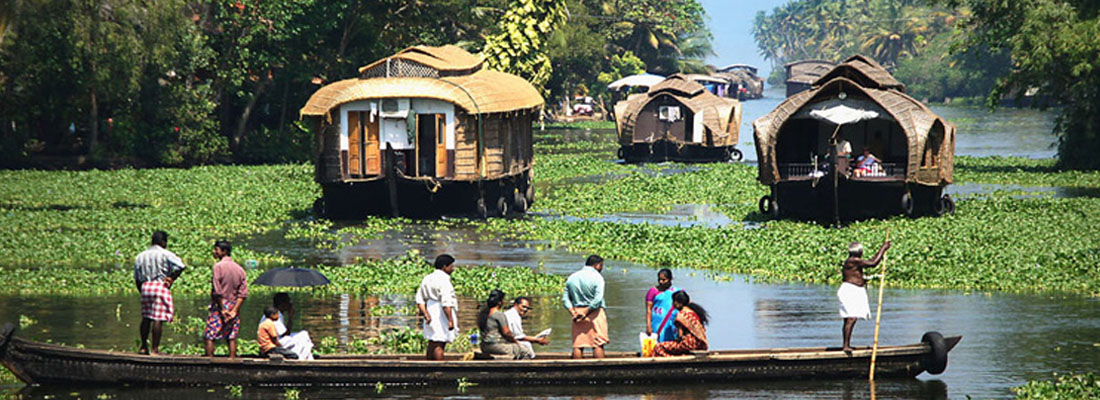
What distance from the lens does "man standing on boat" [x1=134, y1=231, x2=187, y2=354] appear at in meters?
17.4

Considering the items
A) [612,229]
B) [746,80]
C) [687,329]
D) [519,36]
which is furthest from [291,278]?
[746,80]

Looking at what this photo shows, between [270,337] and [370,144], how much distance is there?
17642 millimetres

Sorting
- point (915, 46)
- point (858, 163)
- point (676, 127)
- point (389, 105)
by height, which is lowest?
point (858, 163)

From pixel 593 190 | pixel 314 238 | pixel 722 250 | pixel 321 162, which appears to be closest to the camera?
pixel 722 250

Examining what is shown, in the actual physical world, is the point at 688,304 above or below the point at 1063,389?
above

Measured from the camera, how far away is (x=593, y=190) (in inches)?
1665

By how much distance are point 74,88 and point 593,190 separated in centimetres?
1728

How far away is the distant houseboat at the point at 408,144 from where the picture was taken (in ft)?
111

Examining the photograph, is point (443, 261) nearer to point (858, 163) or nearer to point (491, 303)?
point (491, 303)

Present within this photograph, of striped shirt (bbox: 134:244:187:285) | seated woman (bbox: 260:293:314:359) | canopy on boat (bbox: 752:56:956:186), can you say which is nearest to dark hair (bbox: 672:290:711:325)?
seated woman (bbox: 260:293:314:359)

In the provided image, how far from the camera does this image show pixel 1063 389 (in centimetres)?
1591

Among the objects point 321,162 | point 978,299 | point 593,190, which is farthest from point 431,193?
point 978,299

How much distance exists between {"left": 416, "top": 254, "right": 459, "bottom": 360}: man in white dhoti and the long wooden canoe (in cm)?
37

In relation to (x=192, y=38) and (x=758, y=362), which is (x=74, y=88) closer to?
(x=192, y=38)
